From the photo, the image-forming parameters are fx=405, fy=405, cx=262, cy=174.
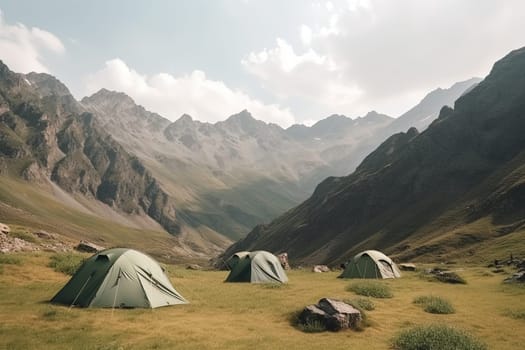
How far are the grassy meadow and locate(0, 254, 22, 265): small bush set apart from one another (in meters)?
0.07

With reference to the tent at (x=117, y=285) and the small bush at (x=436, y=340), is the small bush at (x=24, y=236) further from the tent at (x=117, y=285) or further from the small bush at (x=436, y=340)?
the small bush at (x=436, y=340)

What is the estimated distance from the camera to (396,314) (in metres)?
21.3

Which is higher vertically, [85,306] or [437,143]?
[437,143]

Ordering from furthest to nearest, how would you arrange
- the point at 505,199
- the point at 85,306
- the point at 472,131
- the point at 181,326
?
1. the point at 472,131
2. the point at 505,199
3. the point at 85,306
4. the point at 181,326

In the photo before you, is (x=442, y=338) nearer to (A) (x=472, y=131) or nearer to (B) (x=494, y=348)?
(B) (x=494, y=348)

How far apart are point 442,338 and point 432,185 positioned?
156 meters

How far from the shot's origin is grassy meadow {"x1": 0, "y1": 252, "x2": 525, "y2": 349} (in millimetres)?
15367

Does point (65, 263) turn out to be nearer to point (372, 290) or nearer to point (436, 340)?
point (372, 290)

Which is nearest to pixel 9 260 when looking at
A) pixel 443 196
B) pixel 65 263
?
pixel 65 263

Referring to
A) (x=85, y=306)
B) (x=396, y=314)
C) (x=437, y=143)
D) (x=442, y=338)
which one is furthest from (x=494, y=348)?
(x=437, y=143)

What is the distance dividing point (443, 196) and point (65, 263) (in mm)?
143411

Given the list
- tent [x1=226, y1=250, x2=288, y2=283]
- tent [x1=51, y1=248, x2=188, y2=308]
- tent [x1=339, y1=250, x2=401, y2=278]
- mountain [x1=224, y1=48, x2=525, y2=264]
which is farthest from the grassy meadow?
mountain [x1=224, y1=48, x2=525, y2=264]

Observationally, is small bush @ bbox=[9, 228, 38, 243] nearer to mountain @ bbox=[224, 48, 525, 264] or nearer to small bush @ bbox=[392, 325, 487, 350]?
small bush @ bbox=[392, 325, 487, 350]

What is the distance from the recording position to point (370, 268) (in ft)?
135
